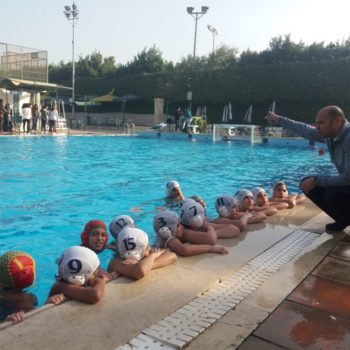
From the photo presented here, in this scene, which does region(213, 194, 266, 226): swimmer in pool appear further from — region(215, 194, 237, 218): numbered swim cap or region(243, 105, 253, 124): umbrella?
region(243, 105, 253, 124): umbrella

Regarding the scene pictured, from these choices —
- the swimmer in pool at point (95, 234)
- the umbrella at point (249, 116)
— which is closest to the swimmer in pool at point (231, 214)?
the swimmer in pool at point (95, 234)

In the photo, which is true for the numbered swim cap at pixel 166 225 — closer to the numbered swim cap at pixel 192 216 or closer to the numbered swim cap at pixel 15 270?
the numbered swim cap at pixel 192 216

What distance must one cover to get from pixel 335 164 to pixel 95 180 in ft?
21.4

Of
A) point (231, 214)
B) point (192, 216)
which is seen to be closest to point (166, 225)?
point (192, 216)

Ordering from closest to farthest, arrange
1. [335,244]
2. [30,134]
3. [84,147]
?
[335,244] → [84,147] → [30,134]

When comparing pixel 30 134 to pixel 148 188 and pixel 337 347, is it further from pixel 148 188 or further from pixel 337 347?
pixel 337 347

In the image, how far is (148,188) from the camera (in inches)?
327

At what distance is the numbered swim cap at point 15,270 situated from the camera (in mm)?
2686

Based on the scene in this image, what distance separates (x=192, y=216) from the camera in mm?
3773

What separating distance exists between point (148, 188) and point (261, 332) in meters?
6.47

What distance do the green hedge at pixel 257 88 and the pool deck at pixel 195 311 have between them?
76.3 ft

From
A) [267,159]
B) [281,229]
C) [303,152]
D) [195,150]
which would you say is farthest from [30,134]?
[281,229]

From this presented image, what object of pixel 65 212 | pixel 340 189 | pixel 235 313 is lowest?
pixel 65 212

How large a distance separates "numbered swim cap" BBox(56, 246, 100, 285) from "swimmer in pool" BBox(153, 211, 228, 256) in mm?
951
